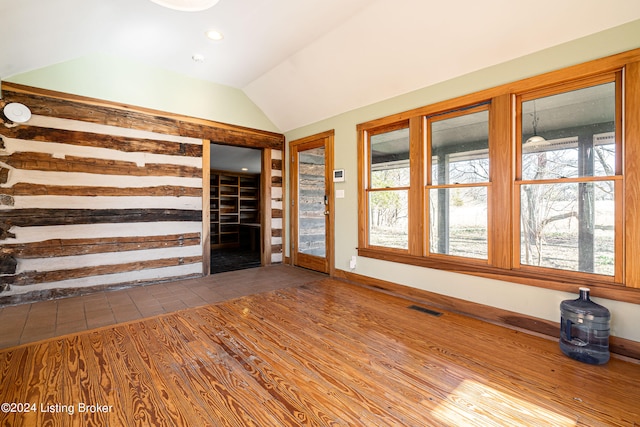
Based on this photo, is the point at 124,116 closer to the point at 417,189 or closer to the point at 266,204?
the point at 266,204

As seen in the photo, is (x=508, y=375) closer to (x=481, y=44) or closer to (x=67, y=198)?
(x=481, y=44)

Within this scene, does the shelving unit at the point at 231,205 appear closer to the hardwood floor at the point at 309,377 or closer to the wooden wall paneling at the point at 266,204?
the wooden wall paneling at the point at 266,204

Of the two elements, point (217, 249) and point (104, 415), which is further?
point (217, 249)

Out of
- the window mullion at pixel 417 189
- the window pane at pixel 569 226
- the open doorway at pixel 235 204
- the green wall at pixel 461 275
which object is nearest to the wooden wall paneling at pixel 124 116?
the green wall at pixel 461 275

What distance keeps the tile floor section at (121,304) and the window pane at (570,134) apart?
308cm

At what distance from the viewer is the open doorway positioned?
6668 millimetres

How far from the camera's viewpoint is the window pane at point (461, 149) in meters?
2.89

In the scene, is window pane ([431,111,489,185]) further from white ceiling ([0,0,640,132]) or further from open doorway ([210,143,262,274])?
open doorway ([210,143,262,274])

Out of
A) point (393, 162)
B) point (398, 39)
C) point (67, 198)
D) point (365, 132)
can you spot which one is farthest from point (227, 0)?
point (67, 198)

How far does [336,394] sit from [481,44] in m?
3.10

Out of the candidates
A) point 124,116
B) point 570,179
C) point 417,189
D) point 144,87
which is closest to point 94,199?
Result: point 124,116

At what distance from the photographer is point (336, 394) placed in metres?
1.64

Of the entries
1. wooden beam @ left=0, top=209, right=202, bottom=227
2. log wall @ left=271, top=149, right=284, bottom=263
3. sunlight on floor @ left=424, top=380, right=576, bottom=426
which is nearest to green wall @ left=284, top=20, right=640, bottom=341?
log wall @ left=271, top=149, right=284, bottom=263

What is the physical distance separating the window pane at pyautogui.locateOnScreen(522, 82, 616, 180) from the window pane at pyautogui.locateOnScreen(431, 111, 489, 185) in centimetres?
35
